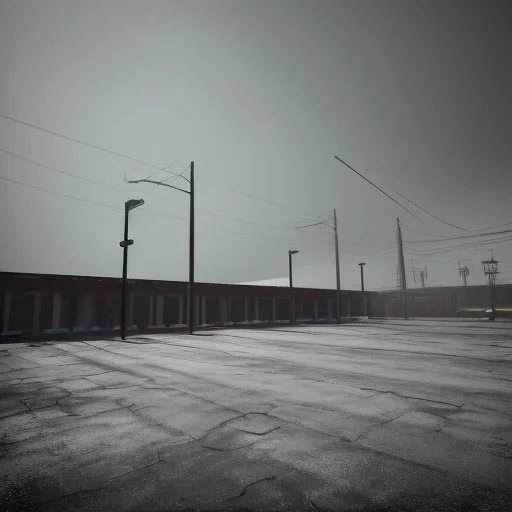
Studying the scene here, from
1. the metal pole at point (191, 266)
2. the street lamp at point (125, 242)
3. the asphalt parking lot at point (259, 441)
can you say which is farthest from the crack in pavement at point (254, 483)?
the metal pole at point (191, 266)

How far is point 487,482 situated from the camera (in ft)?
9.47

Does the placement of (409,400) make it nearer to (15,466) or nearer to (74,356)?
(15,466)

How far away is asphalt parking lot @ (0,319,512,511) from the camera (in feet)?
9.00

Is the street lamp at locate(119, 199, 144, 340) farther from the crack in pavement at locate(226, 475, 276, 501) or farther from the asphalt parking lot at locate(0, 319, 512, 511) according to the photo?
the crack in pavement at locate(226, 475, 276, 501)

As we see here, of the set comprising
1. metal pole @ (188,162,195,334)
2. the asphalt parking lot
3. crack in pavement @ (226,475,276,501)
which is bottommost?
the asphalt parking lot

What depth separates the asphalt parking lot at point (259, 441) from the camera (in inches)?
108

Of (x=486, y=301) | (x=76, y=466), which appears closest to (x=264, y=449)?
(x=76, y=466)

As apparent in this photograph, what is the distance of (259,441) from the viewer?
383cm

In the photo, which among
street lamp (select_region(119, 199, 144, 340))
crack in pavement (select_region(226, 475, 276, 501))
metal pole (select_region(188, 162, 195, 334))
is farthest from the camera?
metal pole (select_region(188, 162, 195, 334))

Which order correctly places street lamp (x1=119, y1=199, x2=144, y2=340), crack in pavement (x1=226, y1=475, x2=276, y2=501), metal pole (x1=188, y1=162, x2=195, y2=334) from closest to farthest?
crack in pavement (x1=226, y1=475, x2=276, y2=501)
street lamp (x1=119, y1=199, x2=144, y2=340)
metal pole (x1=188, y1=162, x2=195, y2=334)

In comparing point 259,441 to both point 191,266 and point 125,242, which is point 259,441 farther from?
point 191,266

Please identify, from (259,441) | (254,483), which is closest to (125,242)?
(259,441)

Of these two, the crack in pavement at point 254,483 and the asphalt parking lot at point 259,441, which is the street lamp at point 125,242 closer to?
the asphalt parking lot at point 259,441

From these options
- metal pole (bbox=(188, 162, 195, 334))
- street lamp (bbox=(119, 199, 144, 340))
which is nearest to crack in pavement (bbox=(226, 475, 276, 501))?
street lamp (bbox=(119, 199, 144, 340))
